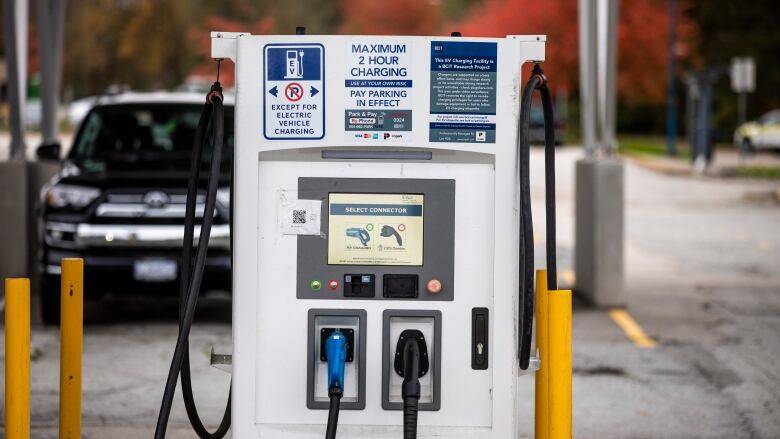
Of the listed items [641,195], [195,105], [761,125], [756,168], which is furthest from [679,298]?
[761,125]

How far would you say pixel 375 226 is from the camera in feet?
15.2

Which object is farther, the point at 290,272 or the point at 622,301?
the point at 622,301

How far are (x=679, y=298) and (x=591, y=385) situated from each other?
4.08 meters

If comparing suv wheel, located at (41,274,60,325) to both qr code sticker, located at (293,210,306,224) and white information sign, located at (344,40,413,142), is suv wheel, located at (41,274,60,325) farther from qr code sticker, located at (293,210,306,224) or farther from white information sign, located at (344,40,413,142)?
white information sign, located at (344,40,413,142)

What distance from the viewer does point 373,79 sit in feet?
15.1

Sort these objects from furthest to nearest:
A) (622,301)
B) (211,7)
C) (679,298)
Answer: (211,7) → (679,298) → (622,301)

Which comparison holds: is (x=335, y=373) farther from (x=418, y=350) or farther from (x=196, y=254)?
(x=196, y=254)

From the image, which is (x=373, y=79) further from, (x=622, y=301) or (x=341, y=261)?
(x=622, y=301)

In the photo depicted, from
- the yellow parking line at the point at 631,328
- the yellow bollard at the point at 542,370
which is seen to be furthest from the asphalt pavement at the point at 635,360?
the yellow bollard at the point at 542,370

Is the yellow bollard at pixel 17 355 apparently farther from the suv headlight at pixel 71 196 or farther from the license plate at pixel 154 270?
the suv headlight at pixel 71 196

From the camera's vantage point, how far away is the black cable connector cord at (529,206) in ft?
14.7

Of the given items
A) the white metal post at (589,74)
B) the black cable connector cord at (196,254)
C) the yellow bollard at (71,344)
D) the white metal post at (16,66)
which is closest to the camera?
the black cable connector cord at (196,254)

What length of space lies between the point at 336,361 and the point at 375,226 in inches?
19.7

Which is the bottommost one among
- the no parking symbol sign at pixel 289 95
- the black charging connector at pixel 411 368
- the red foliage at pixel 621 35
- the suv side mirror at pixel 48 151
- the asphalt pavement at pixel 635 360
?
the asphalt pavement at pixel 635 360
